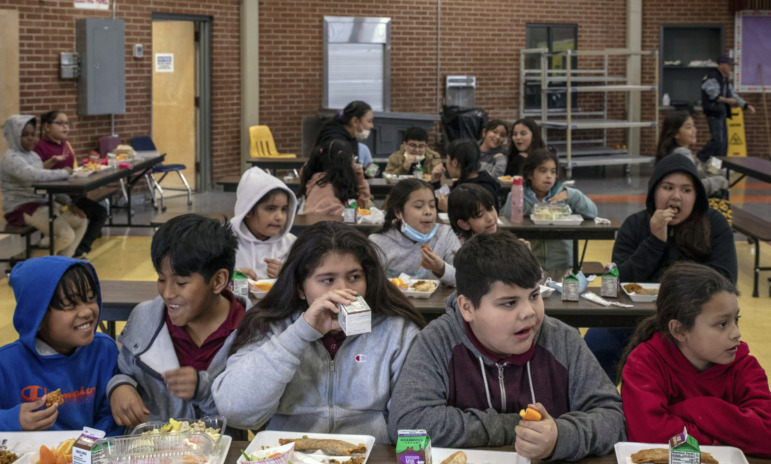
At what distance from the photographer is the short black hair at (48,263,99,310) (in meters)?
2.82

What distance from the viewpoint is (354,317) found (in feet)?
8.05

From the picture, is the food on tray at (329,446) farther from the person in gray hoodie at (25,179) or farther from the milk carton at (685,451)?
the person in gray hoodie at (25,179)

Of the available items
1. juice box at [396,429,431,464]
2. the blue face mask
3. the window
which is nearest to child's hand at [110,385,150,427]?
juice box at [396,429,431,464]

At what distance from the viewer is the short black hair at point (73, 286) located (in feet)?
9.25

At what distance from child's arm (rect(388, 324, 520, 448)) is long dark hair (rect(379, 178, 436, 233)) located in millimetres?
2173

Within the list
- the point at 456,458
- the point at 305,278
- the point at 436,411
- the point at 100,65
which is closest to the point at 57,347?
the point at 305,278

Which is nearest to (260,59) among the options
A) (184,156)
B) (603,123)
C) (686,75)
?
(184,156)

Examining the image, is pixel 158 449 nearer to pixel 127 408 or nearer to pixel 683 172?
pixel 127 408

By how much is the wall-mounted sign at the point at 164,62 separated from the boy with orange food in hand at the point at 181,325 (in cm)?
1000

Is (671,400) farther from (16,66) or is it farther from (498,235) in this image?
(16,66)

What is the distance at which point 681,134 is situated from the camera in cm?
746

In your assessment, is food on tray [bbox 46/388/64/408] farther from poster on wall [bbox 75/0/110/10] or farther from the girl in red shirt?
poster on wall [bbox 75/0/110/10]

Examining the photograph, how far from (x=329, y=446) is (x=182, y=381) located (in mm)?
583

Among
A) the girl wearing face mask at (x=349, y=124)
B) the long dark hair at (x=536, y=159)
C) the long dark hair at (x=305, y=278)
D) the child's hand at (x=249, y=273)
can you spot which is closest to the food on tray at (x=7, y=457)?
the long dark hair at (x=305, y=278)
